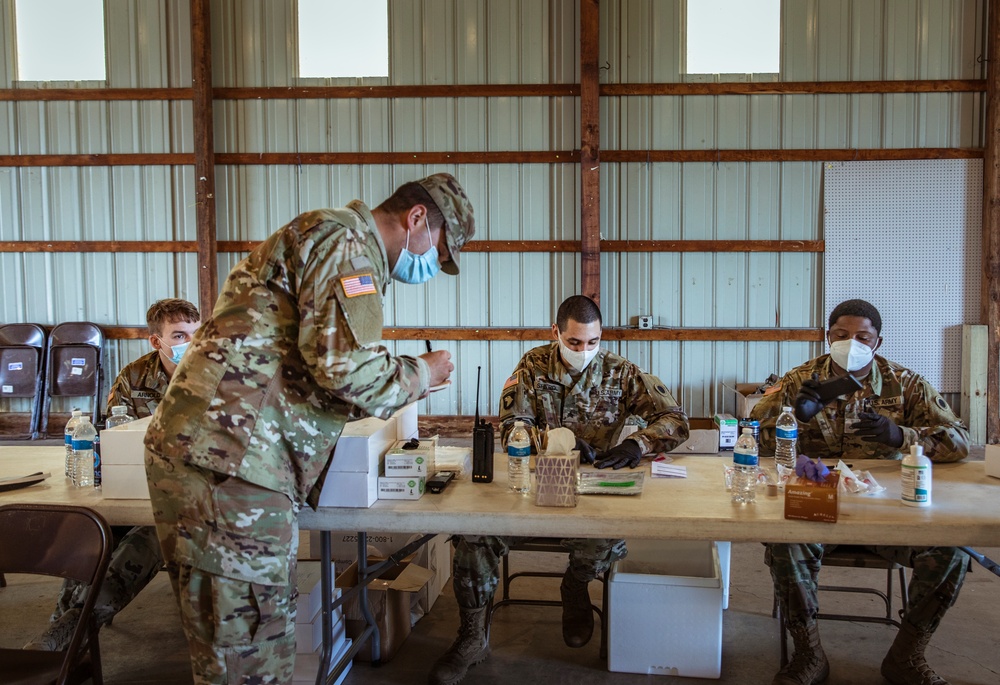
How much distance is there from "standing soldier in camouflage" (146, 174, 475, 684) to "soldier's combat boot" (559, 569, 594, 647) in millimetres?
1458

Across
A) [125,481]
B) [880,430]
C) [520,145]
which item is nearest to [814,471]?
[880,430]

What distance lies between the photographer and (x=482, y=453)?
101 inches

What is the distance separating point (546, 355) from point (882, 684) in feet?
6.04

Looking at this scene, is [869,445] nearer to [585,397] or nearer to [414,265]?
[585,397]

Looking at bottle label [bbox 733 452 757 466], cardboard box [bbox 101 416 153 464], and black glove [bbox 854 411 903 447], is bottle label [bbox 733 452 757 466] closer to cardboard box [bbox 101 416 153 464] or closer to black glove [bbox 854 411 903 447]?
black glove [bbox 854 411 903 447]

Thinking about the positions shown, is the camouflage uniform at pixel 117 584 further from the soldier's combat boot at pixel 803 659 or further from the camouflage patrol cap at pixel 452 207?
the soldier's combat boot at pixel 803 659

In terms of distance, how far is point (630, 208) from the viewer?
278 inches

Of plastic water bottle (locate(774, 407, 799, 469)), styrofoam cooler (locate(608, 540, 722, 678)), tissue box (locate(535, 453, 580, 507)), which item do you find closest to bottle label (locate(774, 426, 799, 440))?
plastic water bottle (locate(774, 407, 799, 469))

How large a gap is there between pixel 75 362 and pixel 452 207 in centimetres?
657

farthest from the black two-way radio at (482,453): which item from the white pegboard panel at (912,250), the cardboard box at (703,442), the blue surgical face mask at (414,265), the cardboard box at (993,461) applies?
the white pegboard panel at (912,250)

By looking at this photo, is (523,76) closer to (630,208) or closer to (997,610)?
(630,208)

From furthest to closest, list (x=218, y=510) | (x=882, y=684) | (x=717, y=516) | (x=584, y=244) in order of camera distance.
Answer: (x=584, y=244) < (x=882, y=684) < (x=717, y=516) < (x=218, y=510)

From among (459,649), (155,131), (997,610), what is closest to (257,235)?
(155,131)

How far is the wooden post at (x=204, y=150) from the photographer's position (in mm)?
7031
